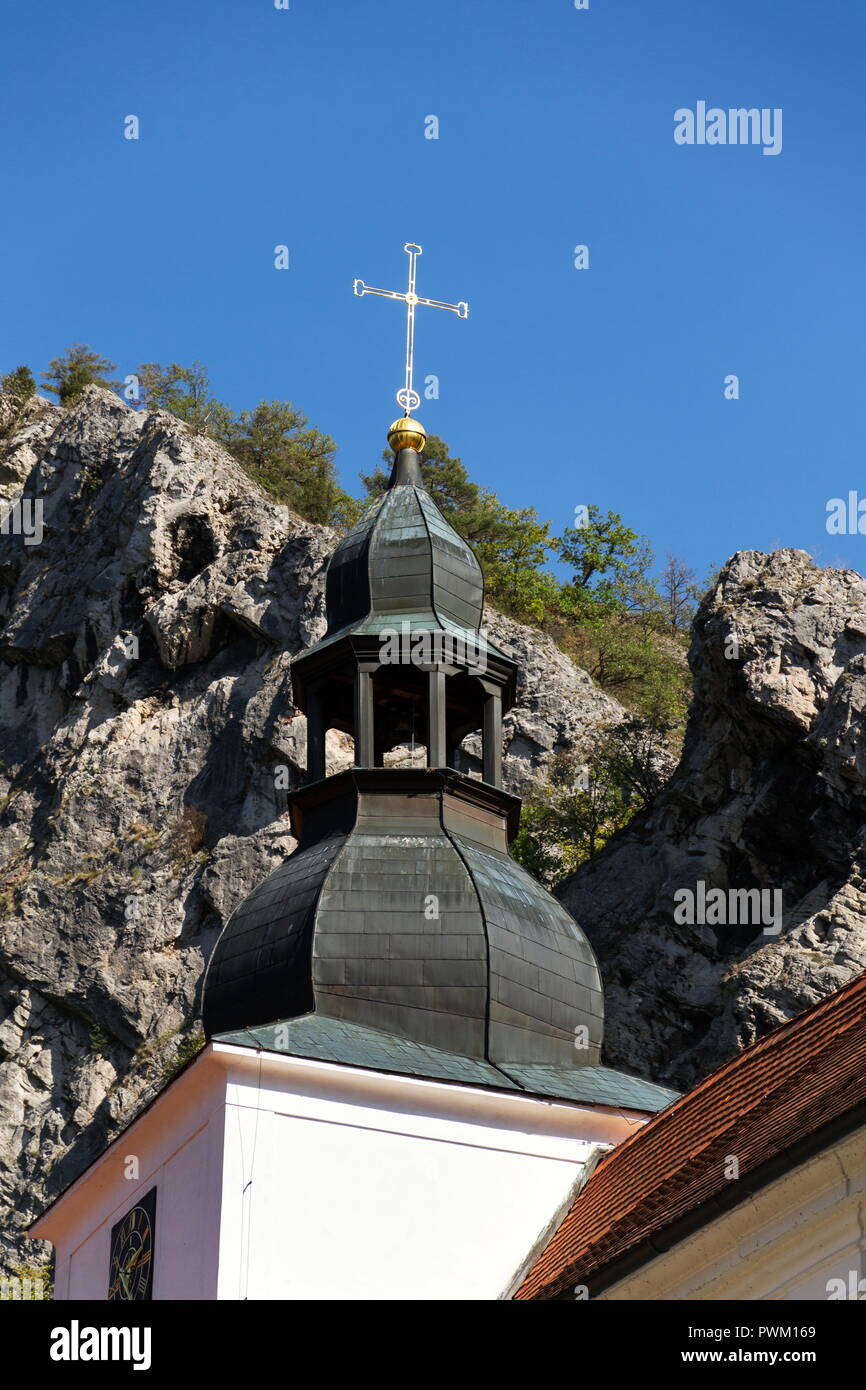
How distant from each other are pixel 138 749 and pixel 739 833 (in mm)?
12666

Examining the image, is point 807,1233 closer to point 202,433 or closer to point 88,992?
point 88,992

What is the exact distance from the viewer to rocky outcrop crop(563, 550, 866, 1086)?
23.5m

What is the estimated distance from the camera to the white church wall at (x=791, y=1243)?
29.4 feet

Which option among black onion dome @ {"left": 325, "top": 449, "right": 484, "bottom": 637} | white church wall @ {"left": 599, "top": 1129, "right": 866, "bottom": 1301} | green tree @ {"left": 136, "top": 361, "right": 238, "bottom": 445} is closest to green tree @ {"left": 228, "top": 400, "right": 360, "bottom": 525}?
green tree @ {"left": 136, "top": 361, "right": 238, "bottom": 445}

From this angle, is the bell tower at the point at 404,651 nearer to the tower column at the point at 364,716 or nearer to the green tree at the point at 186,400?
the tower column at the point at 364,716

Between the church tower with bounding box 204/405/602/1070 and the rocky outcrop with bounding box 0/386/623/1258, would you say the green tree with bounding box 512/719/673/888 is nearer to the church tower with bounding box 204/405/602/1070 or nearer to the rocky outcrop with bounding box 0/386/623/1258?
the rocky outcrop with bounding box 0/386/623/1258

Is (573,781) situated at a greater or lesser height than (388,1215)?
greater

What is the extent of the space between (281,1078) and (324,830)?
3.04 metres

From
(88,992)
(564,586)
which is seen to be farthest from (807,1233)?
(564,586)

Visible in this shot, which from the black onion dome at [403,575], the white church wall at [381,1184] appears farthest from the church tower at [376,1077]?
the black onion dome at [403,575]

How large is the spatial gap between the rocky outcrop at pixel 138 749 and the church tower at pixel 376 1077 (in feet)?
46.1
